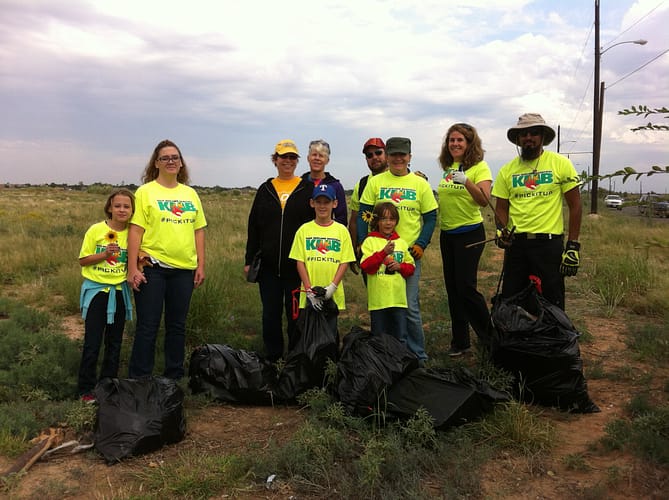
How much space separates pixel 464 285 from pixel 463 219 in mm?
594

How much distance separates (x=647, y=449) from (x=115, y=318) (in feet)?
12.1

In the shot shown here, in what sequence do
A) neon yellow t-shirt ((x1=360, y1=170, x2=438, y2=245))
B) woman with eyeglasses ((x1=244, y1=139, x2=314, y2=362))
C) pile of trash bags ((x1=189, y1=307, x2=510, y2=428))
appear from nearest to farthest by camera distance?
pile of trash bags ((x1=189, y1=307, x2=510, y2=428))
neon yellow t-shirt ((x1=360, y1=170, x2=438, y2=245))
woman with eyeglasses ((x1=244, y1=139, x2=314, y2=362))

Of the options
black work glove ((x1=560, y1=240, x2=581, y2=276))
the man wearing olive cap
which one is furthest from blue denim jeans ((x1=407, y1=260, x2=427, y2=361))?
black work glove ((x1=560, y1=240, x2=581, y2=276))

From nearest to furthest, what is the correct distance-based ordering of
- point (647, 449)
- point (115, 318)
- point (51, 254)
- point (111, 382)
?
1. point (647, 449)
2. point (111, 382)
3. point (115, 318)
4. point (51, 254)

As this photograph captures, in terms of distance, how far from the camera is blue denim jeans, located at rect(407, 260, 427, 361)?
4.22 m

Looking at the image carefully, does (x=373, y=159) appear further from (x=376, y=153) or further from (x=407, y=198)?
(x=407, y=198)

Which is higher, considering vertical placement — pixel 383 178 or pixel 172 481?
pixel 383 178

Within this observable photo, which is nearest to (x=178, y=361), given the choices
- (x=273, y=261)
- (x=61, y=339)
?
(x=273, y=261)

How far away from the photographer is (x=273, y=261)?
4.40m

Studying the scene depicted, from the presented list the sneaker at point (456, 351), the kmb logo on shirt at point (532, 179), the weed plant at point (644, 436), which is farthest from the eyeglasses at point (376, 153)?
the weed plant at point (644, 436)

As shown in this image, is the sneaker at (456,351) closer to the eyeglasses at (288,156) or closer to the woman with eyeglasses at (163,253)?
the eyeglasses at (288,156)

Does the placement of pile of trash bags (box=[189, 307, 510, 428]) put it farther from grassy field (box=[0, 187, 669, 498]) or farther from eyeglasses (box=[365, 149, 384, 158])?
eyeglasses (box=[365, 149, 384, 158])

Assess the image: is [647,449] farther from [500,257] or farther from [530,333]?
[500,257]

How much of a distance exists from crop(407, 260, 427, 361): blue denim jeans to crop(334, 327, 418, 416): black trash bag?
65cm
